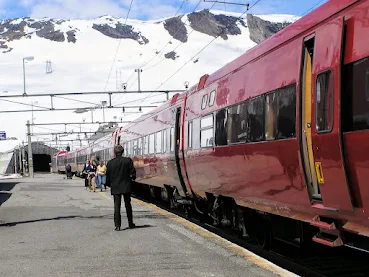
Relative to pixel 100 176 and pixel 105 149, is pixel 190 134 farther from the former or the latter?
pixel 105 149

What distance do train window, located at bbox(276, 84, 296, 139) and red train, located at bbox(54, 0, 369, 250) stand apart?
0.04 feet

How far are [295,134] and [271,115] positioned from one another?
0.84 metres

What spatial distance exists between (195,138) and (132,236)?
2792mm

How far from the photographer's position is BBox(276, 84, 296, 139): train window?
21.0ft

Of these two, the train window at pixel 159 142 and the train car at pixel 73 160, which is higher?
the train window at pixel 159 142

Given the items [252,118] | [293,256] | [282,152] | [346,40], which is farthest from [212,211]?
[346,40]

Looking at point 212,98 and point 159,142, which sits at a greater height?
point 212,98

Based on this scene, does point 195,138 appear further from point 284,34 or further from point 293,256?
point 284,34

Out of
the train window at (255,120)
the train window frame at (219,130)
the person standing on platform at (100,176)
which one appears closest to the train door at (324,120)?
the train window at (255,120)

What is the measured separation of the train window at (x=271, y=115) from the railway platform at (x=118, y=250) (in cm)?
170

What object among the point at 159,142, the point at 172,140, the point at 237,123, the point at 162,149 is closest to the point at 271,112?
the point at 237,123

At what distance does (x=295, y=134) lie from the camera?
6.30 m

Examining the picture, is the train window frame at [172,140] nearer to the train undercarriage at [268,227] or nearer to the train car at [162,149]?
the train car at [162,149]

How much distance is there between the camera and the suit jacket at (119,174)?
10.5 m
